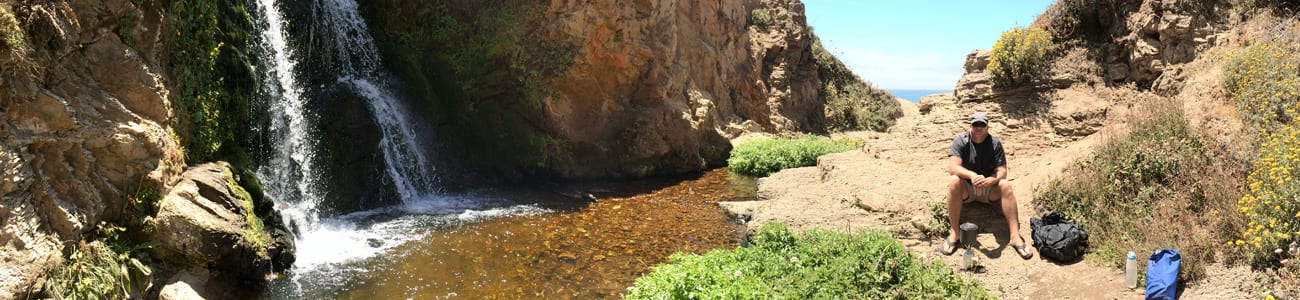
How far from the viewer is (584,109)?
1602cm

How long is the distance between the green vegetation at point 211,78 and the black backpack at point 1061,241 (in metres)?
9.06

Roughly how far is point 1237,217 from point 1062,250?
1.37m

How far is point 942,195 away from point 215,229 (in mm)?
8280

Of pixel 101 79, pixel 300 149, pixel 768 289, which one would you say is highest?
pixel 101 79

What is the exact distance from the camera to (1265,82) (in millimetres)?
6973

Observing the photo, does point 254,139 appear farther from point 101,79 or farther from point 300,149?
point 101,79

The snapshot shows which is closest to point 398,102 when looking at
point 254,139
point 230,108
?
point 254,139

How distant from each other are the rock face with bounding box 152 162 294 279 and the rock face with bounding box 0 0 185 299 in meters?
0.27

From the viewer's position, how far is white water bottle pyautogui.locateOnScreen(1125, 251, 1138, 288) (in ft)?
19.5

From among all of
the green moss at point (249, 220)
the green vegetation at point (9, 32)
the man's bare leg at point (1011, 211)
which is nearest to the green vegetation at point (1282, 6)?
the man's bare leg at point (1011, 211)

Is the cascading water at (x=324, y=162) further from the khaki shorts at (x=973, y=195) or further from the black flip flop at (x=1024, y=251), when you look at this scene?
the black flip flop at (x=1024, y=251)

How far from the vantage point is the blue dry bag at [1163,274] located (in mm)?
5613

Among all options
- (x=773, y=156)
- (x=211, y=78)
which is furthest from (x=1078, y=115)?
(x=211, y=78)

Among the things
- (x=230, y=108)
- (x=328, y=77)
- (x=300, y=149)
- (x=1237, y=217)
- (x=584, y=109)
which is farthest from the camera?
(x=584, y=109)
